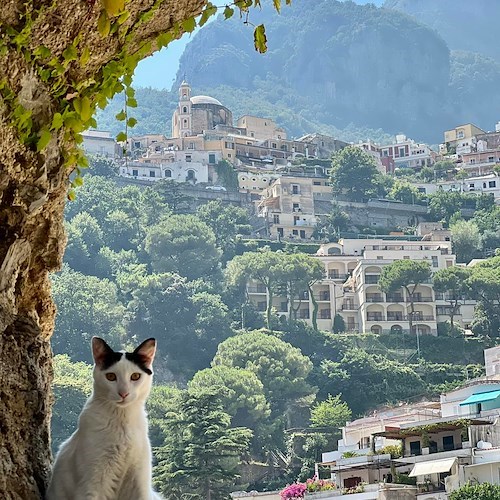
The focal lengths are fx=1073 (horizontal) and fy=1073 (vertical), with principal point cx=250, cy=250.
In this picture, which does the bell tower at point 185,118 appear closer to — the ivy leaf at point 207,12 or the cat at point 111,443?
the ivy leaf at point 207,12

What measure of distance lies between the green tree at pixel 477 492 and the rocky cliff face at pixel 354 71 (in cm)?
11436

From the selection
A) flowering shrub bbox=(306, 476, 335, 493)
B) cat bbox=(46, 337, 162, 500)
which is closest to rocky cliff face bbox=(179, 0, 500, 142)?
flowering shrub bbox=(306, 476, 335, 493)

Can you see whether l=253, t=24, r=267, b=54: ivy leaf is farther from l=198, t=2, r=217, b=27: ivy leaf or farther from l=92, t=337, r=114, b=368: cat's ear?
l=92, t=337, r=114, b=368: cat's ear

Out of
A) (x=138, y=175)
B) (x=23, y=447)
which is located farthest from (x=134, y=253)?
(x=23, y=447)

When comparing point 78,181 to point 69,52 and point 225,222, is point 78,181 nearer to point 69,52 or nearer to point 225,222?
point 69,52

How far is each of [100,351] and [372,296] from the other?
57.7m

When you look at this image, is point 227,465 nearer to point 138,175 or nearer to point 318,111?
point 138,175

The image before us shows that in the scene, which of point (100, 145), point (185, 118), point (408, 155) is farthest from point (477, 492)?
point (408, 155)

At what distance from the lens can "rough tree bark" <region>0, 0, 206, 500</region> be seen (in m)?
1.69

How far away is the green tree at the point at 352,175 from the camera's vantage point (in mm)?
73188

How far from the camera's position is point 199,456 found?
34.5m

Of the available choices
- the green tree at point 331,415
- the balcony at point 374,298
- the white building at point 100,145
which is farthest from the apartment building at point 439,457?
the white building at point 100,145

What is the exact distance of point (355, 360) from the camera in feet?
174

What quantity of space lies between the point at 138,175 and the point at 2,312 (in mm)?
71959
